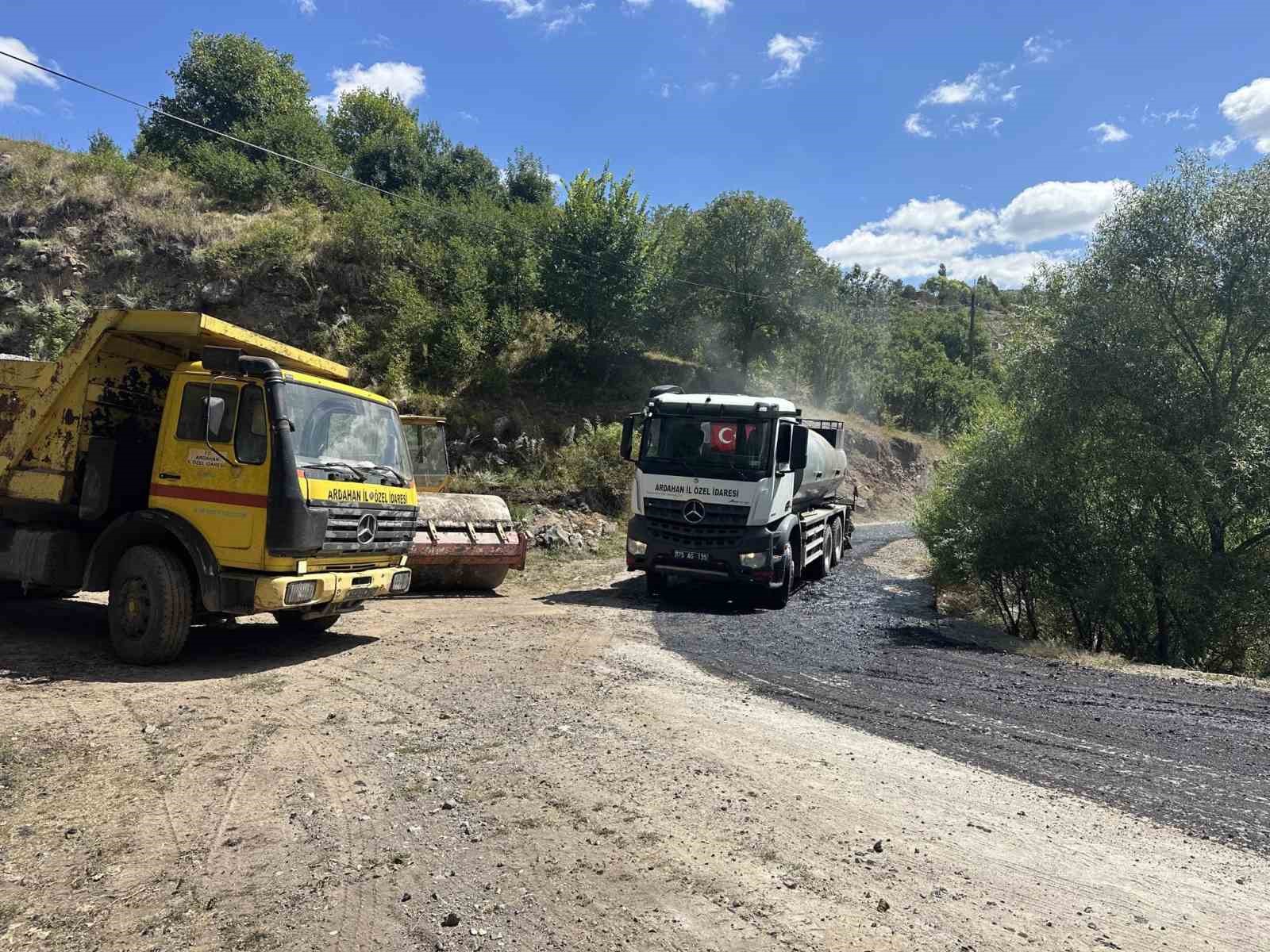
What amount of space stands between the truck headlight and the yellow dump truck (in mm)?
15

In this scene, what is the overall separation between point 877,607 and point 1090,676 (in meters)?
4.90

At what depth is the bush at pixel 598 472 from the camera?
21.5 m

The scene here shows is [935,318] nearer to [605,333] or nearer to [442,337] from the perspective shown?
[605,333]

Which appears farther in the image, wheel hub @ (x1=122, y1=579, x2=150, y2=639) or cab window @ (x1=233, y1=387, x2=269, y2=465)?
wheel hub @ (x1=122, y1=579, x2=150, y2=639)

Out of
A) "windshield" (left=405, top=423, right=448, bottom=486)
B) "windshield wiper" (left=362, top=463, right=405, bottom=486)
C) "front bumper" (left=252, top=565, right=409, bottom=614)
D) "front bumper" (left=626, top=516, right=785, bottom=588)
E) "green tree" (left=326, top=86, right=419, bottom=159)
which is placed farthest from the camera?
"green tree" (left=326, top=86, right=419, bottom=159)

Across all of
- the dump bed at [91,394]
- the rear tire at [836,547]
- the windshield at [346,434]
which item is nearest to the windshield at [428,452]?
the windshield at [346,434]

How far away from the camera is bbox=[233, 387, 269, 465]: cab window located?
6.78m

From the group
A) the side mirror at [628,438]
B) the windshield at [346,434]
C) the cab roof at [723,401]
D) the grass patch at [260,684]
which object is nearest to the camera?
the grass patch at [260,684]

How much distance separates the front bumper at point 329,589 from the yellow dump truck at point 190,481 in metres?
0.02

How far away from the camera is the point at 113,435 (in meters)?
7.70

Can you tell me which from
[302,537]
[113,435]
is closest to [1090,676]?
[302,537]

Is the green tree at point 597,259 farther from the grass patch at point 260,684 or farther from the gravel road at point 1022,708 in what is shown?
the grass patch at point 260,684

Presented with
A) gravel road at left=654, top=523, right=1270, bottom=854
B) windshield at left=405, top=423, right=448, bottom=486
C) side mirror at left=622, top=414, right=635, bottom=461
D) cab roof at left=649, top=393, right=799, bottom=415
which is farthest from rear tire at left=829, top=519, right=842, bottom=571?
windshield at left=405, top=423, right=448, bottom=486

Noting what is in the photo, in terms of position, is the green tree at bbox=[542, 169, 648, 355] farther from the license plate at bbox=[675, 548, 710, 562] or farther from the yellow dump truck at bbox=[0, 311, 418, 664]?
the yellow dump truck at bbox=[0, 311, 418, 664]
